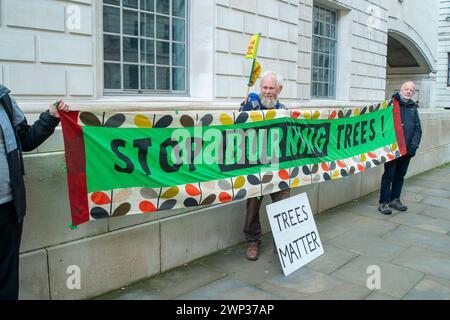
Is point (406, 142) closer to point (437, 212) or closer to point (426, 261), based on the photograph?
point (437, 212)

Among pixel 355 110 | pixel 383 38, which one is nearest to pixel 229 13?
pixel 355 110

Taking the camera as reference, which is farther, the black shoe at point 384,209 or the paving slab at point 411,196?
the paving slab at point 411,196

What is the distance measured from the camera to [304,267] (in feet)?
15.1

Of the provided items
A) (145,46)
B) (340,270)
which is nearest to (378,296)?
(340,270)

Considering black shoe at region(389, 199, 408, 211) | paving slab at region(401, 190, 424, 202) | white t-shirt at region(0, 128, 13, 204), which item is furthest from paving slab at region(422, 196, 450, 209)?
white t-shirt at region(0, 128, 13, 204)

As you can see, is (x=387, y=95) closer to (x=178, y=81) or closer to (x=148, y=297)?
(x=178, y=81)

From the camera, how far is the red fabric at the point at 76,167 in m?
3.36

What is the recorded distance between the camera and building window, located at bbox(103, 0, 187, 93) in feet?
17.2

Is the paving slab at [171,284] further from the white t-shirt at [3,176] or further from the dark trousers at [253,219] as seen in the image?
the white t-shirt at [3,176]

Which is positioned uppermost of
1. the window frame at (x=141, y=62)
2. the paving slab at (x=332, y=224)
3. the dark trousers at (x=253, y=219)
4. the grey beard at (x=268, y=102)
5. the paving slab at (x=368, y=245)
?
the window frame at (x=141, y=62)

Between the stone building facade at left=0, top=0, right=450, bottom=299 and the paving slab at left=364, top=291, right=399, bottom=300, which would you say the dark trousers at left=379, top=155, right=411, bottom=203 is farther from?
the paving slab at left=364, top=291, right=399, bottom=300

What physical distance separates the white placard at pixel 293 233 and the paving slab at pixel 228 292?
454 mm

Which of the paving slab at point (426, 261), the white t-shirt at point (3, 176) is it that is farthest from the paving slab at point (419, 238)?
the white t-shirt at point (3, 176)

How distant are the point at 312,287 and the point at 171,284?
53.7 inches
